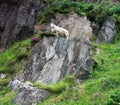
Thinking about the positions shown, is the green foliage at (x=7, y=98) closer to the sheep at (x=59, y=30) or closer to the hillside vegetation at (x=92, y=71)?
the hillside vegetation at (x=92, y=71)

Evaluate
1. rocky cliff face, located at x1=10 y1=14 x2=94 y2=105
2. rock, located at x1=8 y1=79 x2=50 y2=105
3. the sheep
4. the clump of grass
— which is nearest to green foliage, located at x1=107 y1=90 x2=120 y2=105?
the clump of grass

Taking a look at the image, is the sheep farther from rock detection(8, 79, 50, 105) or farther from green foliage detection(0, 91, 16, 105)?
rock detection(8, 79, 50, 105)

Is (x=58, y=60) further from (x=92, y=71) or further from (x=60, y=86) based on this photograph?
(x=60, y=86)

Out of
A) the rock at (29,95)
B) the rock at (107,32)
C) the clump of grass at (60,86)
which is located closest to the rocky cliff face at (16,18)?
the rock at (107,32)

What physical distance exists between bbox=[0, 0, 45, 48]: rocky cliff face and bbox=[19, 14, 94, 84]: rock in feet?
22.2

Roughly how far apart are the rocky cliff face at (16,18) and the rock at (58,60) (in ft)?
22.2

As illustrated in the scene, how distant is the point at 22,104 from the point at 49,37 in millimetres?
8399

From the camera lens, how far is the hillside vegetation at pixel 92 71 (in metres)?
20.3

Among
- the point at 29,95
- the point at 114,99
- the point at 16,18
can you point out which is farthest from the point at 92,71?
the point at 16,18

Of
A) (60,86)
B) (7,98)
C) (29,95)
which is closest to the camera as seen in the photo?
(29,95)

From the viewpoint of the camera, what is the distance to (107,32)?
31.1m

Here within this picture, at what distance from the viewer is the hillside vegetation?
2033cm

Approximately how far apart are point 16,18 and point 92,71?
13.8 metres

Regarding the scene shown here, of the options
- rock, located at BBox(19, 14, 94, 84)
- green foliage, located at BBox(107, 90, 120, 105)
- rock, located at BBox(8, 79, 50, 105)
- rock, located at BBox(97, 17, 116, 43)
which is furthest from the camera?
rock, located at BBox(97, 17, 116, 43)
